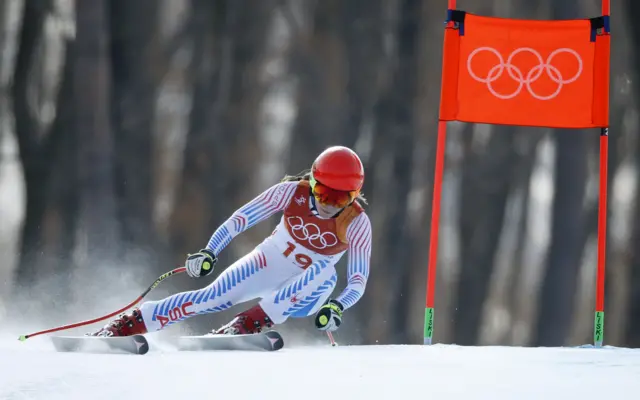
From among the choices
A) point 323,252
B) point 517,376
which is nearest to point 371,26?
point 323,252

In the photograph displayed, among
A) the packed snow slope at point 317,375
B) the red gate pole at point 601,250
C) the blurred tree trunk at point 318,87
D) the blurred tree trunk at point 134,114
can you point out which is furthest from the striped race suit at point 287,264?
the blurred tree trunk at point 318,87

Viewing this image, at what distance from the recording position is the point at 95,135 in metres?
8.00

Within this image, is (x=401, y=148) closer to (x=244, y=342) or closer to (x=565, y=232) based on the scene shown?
(x=565, y=232)

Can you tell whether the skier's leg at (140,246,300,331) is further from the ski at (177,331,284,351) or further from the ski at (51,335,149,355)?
the ski at (51,335,149,355)

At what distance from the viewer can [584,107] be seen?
18.1 ft

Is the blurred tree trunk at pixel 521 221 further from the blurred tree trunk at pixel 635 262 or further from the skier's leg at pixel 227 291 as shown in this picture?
the skier's leg at pixel 227 291

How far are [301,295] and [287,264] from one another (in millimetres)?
269

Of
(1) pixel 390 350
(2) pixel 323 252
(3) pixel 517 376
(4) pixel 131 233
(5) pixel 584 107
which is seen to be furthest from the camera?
(4) pixel 131 233

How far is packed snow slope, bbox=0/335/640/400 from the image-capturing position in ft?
10.0

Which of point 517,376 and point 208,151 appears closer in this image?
point 517,376

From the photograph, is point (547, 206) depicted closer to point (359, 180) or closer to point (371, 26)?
point (371, 26)

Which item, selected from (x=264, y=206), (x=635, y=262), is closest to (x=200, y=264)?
(x=264, y=206)

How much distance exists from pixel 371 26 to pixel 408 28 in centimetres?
31

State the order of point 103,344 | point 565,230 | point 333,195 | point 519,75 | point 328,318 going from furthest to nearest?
1. point 565,230
2. point 519,75
3. point 333,195
4. point 103,344
5. point 328,318
